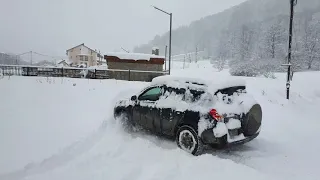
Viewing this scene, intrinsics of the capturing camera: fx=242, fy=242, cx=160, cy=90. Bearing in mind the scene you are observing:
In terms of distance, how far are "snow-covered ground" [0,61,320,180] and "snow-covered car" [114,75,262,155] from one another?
0.37m

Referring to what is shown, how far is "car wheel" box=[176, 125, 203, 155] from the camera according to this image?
18.4 ft

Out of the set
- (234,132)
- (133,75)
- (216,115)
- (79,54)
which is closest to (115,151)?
(216,115)

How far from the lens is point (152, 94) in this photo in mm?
6961

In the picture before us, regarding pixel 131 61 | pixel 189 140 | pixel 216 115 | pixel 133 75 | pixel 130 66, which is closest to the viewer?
pixel 216 115

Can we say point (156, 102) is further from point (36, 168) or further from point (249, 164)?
point (36, 168)

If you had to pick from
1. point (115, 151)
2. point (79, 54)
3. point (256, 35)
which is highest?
point (256, 35)

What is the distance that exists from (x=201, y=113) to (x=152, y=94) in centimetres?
187

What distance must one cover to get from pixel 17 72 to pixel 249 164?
24.2 m

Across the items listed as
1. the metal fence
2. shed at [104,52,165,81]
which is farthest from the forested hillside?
the metal fence

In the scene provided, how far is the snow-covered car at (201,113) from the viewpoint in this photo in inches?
215

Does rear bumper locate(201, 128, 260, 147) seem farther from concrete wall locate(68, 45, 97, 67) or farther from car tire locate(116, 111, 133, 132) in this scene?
concrete wall locate(68, 45, 97, 67)

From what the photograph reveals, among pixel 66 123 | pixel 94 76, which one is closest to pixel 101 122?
pixel 66 123

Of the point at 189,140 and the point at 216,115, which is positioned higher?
the point at 216,115

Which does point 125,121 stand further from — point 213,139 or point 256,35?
point 256,35
